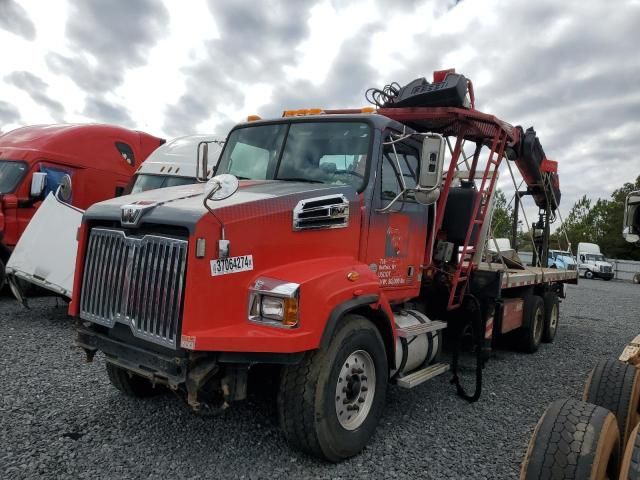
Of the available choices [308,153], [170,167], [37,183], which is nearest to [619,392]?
[308,153]

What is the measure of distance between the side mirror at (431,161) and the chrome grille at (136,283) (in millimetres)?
2004

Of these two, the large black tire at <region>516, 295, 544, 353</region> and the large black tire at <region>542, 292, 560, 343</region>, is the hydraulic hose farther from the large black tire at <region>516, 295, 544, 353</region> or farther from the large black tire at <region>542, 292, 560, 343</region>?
the large black tire at <region>542, 292, 560, 343</region>

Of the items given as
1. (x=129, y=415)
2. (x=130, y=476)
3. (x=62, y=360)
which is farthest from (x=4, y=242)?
(x=130, y=476)

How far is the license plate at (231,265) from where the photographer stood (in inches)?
118

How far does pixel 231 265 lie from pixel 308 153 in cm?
153

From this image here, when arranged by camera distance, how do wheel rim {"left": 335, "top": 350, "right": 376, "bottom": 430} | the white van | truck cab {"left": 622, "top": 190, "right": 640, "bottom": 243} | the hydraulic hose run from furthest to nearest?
1. the white van
2. the hydraulic hose
3. truck cab {"left": 622, "top": 190, "right": 640, "bottom": 243}
4. wheel rim {"left": 335, "top": 350, "right": 376, "bottom": 430}

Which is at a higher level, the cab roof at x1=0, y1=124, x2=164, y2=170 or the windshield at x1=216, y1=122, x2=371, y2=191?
the cab roof at x1=0, y1=124, x2=164, y2=170

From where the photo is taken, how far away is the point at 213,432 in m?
3.79

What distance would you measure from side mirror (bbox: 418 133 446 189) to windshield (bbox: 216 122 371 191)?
0.49 metres

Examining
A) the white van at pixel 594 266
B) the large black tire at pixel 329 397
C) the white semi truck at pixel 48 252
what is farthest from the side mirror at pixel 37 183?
the white van at pixel 594 266

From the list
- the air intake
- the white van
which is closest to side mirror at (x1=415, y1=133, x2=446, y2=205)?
the air intake

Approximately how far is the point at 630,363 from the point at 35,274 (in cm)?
711

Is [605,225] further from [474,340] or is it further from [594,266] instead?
[474,340]

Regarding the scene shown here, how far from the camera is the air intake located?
3.49 meters
